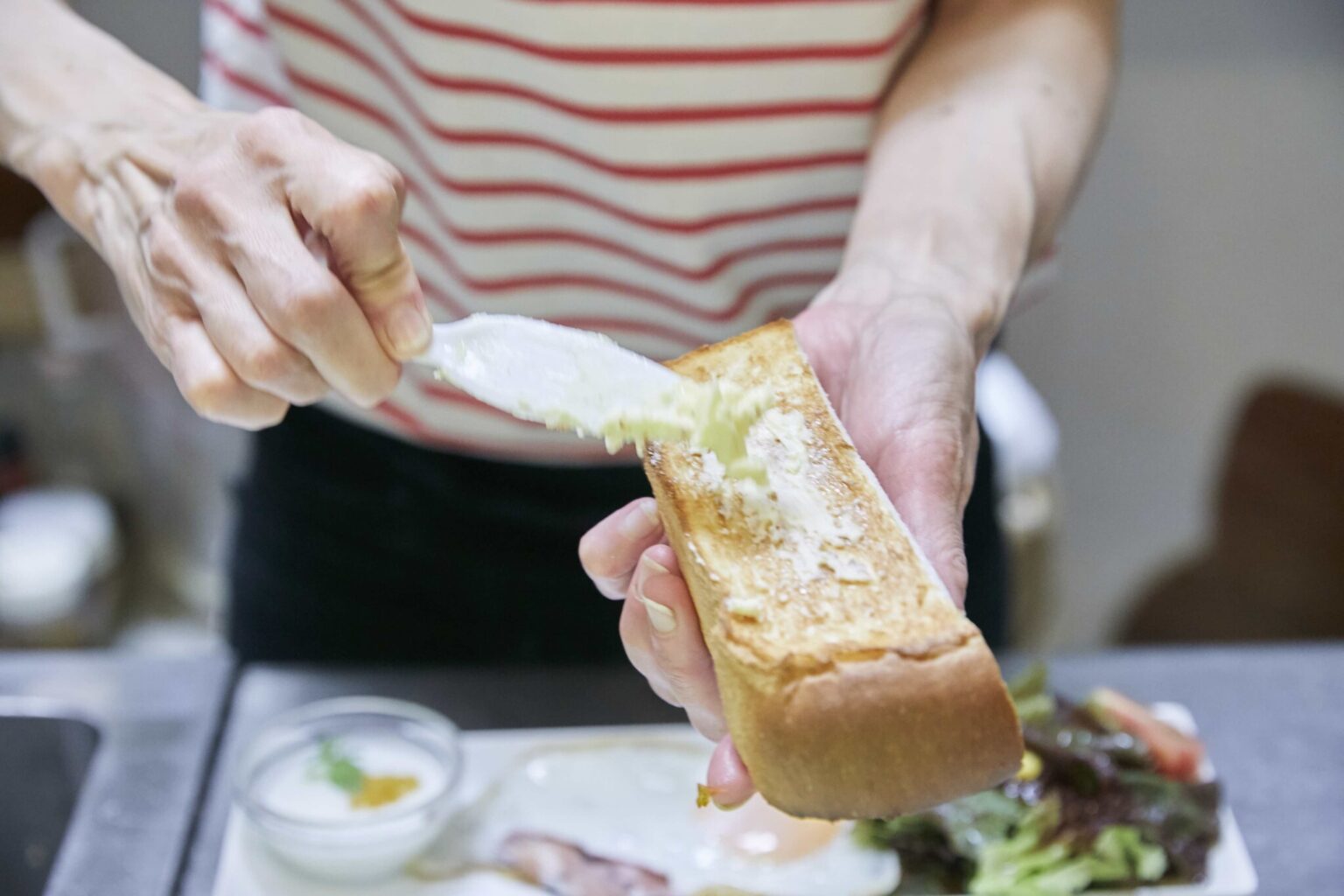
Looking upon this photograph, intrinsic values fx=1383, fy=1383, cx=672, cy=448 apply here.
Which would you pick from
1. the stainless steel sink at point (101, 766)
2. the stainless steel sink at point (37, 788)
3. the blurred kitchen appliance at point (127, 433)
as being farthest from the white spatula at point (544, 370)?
the blurred kitchen appliance at point (127, 433)

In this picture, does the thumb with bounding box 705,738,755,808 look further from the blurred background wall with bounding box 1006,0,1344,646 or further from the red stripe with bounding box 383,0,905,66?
the blurred background wall with bounding box 1006,0,1344,646

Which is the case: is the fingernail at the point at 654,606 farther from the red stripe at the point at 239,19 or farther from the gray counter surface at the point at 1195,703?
the red stripe at the point at 239,19

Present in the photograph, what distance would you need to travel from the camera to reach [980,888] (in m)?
1.25

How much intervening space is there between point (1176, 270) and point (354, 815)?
2196 millimetres

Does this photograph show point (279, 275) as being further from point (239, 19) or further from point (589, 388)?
point (239, 19)

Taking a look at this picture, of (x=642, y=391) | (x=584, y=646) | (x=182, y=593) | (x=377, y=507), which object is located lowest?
(x=182, y=593)

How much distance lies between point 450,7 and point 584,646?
72 cm

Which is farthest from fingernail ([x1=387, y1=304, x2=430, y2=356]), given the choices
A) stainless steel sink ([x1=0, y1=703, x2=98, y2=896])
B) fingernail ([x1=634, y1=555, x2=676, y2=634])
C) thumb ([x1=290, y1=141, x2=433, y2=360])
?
stainless steel sink ([x1=0, y1=703, x2=98, y2=896])

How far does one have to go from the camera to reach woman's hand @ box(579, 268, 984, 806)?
36.4 inches

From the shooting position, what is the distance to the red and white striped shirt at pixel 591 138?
4.17ft

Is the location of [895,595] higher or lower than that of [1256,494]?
higher

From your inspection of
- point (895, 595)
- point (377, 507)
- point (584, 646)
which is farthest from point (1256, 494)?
point (895, 595)

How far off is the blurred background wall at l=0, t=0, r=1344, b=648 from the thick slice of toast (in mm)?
1693

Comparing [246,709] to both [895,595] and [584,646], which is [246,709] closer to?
[584,646]
